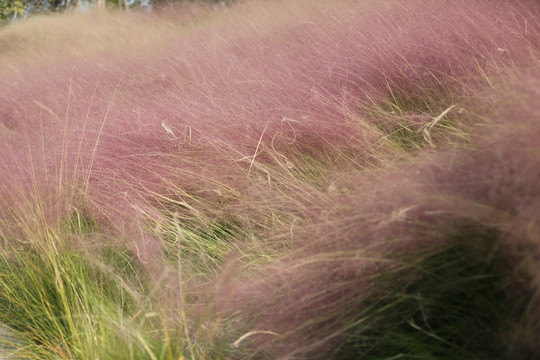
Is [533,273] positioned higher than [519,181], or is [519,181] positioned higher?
[519,181]

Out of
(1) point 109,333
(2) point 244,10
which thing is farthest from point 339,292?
(2) point 244,10

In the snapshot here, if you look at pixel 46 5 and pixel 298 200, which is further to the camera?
pixel 46 5

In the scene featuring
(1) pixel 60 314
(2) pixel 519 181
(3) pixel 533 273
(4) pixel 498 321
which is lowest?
(1) pixel 60 314

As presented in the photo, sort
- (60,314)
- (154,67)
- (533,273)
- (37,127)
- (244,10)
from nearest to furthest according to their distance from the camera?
(533,273) < (60,314) < (37,127) < (154,67) < (244,10)

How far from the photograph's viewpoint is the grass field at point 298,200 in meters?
0.94

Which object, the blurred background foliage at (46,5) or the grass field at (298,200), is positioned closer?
the grass field at (298,200)

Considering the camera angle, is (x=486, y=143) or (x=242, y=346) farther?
(x=242, y=346)

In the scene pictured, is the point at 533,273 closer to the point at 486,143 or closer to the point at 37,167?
the point at 486,143

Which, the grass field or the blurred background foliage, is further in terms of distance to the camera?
the blurred background foliage

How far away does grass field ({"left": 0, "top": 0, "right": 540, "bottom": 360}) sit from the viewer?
94 centimetres

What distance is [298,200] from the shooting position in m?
1.56

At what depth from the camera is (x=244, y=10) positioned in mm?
4270

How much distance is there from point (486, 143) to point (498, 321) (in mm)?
363

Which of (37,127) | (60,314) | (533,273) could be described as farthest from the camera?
(37,127)
